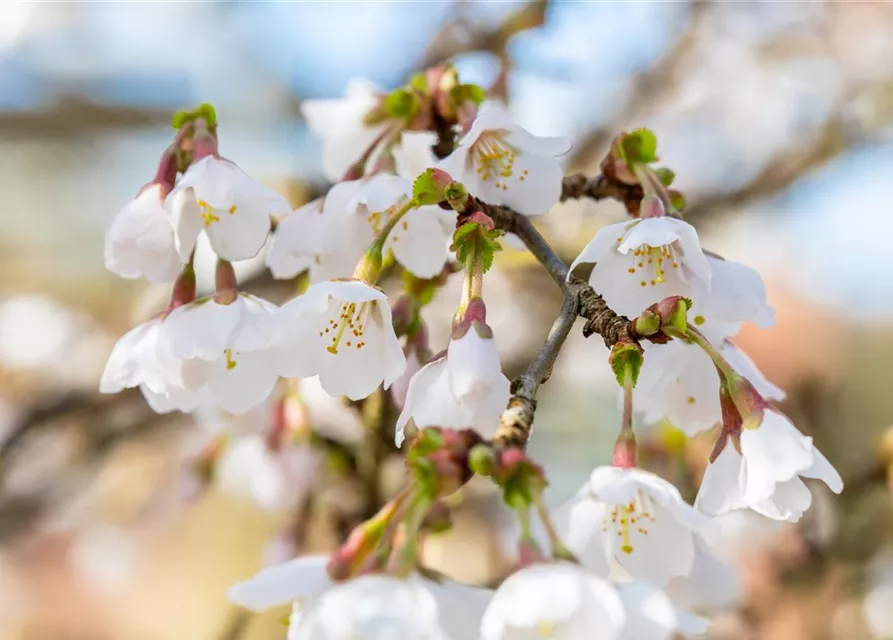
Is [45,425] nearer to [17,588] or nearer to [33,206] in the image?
[17,588]

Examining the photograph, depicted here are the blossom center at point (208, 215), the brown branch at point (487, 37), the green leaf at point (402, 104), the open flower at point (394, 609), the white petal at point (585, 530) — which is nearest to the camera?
the open flower at point (394, 609)

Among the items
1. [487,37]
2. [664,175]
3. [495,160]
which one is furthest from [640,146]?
[487,37]

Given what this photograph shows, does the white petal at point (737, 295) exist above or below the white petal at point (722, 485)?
above

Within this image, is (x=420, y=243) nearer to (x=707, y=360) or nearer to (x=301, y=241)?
(x=301, y=241)

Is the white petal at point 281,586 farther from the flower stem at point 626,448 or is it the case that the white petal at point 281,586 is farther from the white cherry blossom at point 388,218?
the white cherry blossom at point 388,218

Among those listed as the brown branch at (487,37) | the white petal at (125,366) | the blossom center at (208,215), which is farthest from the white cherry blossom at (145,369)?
the brown branch at (487,37)

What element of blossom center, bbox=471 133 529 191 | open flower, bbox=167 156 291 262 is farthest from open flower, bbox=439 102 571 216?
open flower, bbox=167 156 291 262
